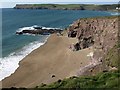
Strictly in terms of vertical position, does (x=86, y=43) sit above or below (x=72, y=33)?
below

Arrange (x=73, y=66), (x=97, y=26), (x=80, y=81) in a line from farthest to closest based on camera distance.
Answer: (x=97, y=26) < (x=73, y=66) < (x=80, y=81)

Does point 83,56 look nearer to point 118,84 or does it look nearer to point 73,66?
point 73,66

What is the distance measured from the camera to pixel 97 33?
5019cm

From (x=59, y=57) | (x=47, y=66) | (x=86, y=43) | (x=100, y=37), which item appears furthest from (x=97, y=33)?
(x=47, y=66)

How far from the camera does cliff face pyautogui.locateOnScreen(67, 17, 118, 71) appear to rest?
3981cm

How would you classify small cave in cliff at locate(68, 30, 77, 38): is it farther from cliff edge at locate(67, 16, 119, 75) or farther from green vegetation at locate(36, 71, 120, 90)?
green vegetation at locate(36, 71, 120, 90)

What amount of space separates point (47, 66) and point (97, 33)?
45.1 ft

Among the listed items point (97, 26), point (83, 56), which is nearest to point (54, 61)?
point (83, 56)

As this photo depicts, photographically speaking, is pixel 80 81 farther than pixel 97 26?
No

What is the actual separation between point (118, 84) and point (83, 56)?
24701mm

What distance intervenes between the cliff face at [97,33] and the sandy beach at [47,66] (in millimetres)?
2073

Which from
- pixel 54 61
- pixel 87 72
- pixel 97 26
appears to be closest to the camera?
pixel 87 72

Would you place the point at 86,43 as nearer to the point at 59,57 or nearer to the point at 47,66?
the point at 59,57

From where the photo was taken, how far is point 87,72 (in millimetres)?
27969
